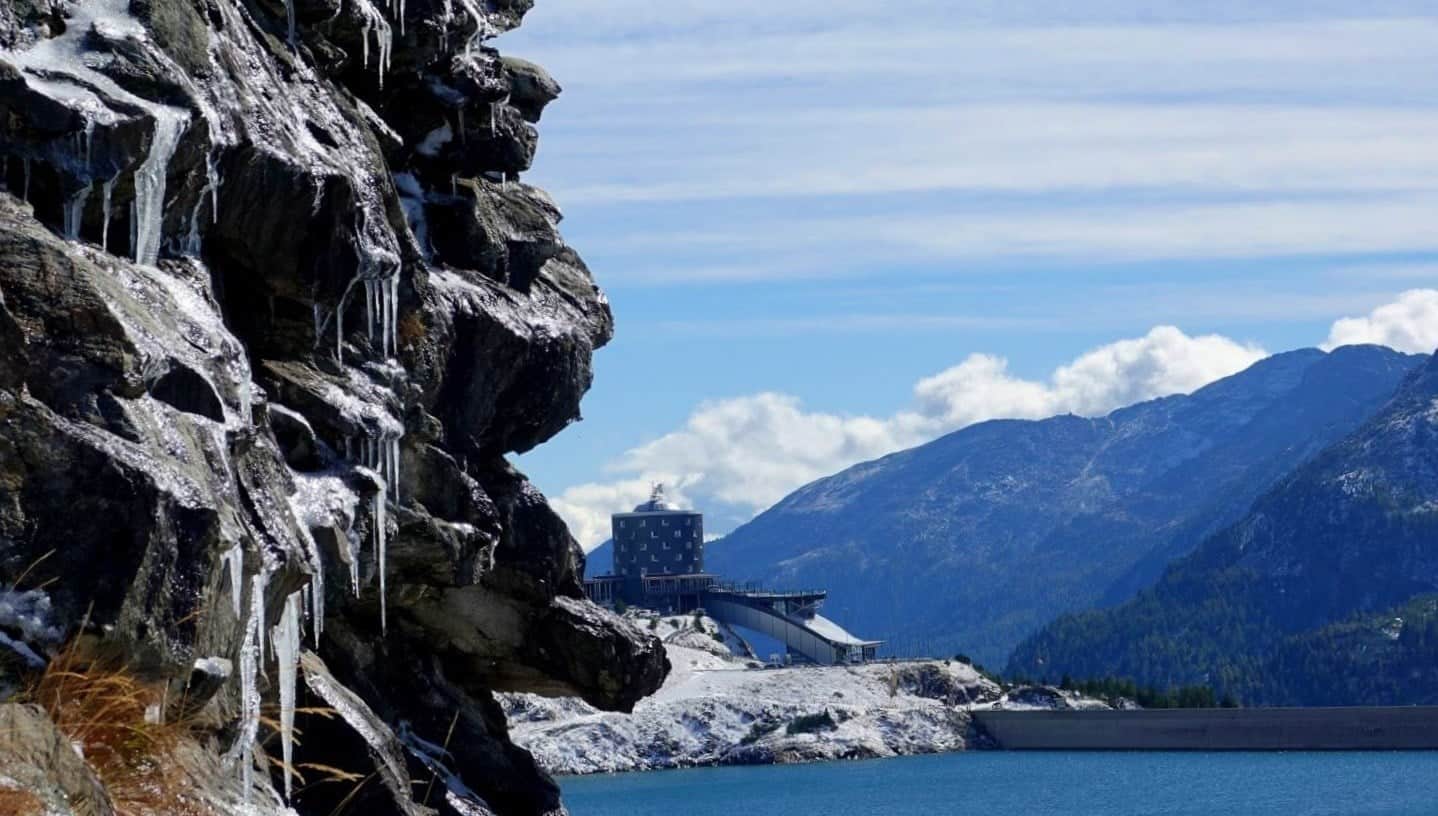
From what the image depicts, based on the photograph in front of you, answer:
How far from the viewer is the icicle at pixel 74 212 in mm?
36594

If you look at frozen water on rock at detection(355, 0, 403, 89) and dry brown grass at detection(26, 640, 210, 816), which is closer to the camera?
dry brown grass at detection(26, 640, 210, 816)

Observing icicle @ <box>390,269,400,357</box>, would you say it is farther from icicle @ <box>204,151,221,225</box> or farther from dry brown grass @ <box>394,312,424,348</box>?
icicle @ <box>204,151,221,225</box>

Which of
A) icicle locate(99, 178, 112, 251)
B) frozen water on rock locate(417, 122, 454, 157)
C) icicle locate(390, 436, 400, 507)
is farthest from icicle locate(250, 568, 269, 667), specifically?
frozen water on rock locate(417, 122, 454, 157)

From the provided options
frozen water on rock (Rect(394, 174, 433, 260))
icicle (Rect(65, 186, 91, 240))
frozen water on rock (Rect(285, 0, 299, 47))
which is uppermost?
frozen water on rock (Rect(285, 0, 299, 47))

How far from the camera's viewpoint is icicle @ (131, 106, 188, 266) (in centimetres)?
3831

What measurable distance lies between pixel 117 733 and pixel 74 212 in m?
12.2

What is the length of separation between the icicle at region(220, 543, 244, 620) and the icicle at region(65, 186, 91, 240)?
730 cm

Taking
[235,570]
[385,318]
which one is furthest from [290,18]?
[235,570]

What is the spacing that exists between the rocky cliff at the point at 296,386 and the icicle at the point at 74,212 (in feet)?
0.15

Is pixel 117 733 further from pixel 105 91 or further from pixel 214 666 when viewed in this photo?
pixel 105 91

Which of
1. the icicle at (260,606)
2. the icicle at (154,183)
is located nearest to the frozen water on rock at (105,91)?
the icicle at (154,183)

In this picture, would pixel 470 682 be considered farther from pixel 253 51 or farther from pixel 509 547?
pixel 253 51

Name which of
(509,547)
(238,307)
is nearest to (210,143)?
(238,307)

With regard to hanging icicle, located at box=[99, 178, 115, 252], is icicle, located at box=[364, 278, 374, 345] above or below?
above
